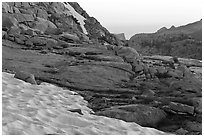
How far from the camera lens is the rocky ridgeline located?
37.9 feet

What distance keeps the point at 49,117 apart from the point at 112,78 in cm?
738

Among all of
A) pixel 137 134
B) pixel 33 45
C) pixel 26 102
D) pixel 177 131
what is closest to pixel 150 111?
pixel 177 131

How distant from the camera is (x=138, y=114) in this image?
11086 millimetres

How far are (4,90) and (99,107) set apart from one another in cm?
349

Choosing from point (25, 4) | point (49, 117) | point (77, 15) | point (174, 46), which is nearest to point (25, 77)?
point (49, 117)

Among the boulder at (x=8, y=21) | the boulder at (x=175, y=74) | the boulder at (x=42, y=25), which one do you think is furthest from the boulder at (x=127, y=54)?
the boulder at (x=42, y=25)

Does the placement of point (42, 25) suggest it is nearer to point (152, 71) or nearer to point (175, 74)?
point (152, 71)

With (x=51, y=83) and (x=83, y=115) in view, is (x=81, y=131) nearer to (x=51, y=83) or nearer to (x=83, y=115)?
(x=83, y=115)

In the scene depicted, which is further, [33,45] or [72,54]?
[33,45]

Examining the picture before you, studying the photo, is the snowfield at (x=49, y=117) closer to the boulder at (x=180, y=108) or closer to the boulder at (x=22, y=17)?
the boulder at (x=180, y=108)

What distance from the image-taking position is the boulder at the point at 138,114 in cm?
1080

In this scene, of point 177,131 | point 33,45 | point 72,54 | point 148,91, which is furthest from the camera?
point 33,45

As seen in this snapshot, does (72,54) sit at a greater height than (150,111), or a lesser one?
greater

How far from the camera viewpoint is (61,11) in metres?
38.7
